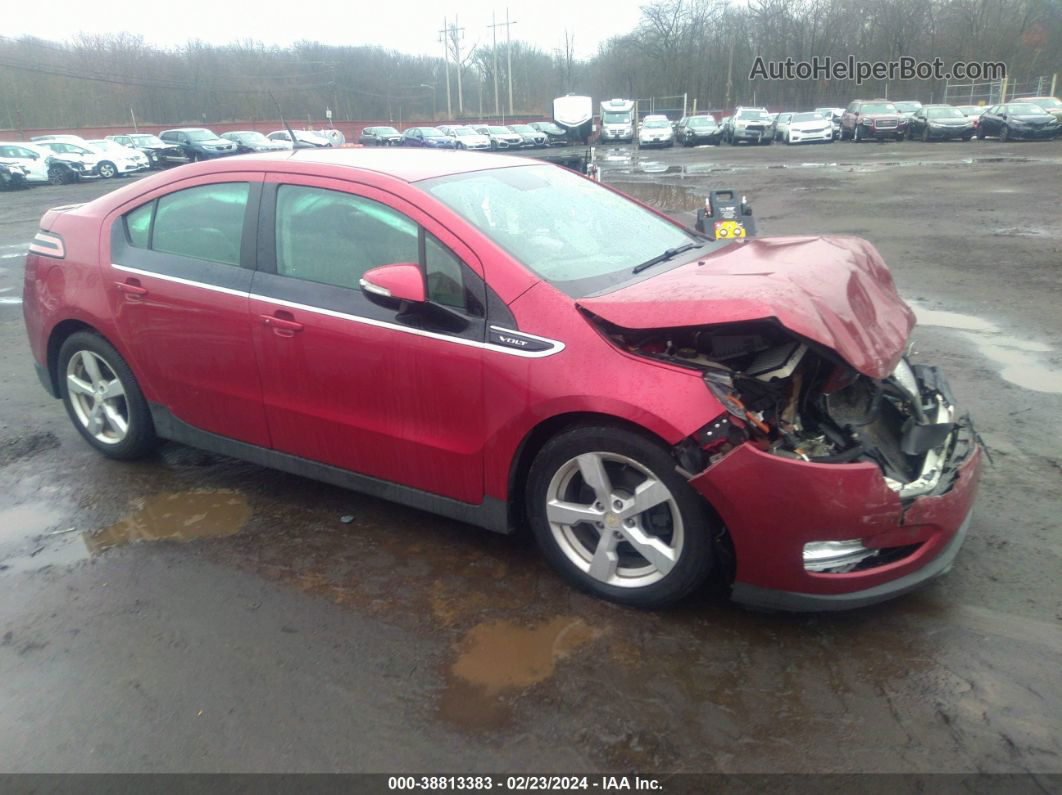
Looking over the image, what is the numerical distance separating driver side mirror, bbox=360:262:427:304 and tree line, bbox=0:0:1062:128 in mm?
59795

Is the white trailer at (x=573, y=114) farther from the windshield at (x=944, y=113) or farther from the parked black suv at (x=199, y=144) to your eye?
the parked black suv at (x=199, y=144)

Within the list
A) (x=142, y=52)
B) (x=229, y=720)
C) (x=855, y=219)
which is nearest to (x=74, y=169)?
(x=855, y=219)

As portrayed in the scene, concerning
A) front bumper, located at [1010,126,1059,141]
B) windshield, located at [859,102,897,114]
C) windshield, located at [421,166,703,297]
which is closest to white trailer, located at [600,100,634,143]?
windshield, located at [859,102,897,114]

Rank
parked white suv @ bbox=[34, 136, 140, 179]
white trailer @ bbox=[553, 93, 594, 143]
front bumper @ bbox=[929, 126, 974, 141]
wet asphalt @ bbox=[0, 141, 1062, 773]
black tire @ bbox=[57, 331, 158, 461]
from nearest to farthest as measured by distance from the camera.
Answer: wet asphalt @ bbox=[0, 141, 1062, 773] < black tire @ bbox=[57, 331, 158, 461] < white trailer @ bbox=[553, 93, 594, 143] < parked white suv @ bbox=[34, 136, 140, 179] < front bumper @ bbox=[929, 126, 974, 141]

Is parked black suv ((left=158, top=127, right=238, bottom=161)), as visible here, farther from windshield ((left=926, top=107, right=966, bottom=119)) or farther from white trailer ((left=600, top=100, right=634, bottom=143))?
windshield ((left=926, top=107, right=966, bottom=119))

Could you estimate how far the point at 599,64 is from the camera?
8238cm

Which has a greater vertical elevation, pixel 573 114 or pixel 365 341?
pixel 573 114

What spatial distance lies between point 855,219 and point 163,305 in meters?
12.2

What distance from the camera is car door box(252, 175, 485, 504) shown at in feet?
10.7

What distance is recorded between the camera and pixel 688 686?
107 inches

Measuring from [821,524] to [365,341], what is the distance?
1.93m

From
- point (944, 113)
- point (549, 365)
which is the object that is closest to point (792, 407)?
Answer: point (549, 365)

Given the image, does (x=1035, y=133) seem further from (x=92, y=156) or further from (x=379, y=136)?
(x=92, y=156)

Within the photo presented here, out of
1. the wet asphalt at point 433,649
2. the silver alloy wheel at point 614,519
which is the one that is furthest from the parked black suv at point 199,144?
the silver alloy wheel at point 614,519
